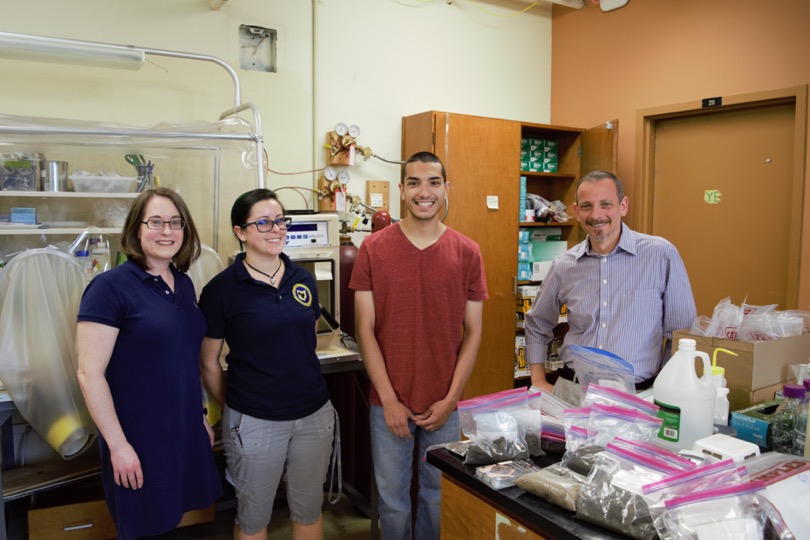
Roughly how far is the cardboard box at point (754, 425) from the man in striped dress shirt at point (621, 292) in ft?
1.82

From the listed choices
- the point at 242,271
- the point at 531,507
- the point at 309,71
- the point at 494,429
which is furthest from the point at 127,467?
the point at 309,71

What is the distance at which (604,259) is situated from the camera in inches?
81.9

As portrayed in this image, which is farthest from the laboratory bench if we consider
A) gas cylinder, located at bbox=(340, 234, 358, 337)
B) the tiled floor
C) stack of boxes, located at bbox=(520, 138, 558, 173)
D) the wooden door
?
the wooden door

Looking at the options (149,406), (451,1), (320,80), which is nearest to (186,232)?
(149,406)

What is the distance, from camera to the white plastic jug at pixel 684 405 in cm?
120

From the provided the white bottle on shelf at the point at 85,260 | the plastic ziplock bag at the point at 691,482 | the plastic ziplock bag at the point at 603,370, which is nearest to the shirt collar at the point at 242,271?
the white bottle on shelf at the point at 85,260

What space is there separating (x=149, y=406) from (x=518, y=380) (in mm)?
2830

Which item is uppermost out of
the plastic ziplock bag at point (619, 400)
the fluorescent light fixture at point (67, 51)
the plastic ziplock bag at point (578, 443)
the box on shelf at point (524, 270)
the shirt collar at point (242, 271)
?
the fluorescent light fixture at point (67, 51)

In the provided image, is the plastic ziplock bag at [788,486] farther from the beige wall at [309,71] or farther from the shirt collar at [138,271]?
the beige wall at [309,71]

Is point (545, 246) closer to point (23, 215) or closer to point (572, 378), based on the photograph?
point (572, 378)

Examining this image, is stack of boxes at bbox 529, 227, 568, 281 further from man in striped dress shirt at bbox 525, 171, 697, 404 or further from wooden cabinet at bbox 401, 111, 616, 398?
man in striped dress shirt at bbox 525, 171, 697, 404

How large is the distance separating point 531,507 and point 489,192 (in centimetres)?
289

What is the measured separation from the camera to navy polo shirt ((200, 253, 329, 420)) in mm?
1906

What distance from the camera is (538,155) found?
4.23 meters
